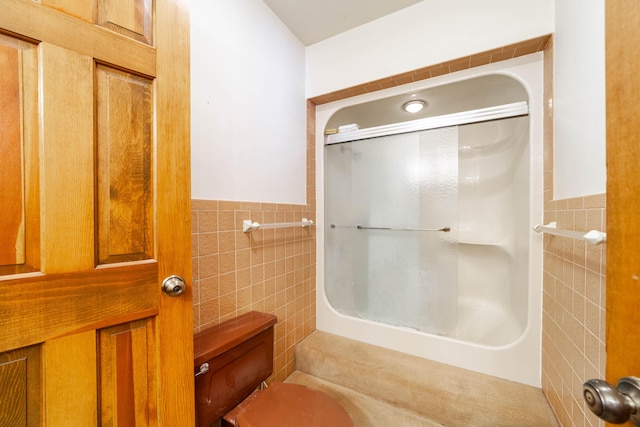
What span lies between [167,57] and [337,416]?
53.6 inches

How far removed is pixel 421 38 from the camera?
137 centimetres

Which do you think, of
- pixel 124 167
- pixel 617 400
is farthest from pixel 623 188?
pixel 124 167

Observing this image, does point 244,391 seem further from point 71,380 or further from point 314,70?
point 314,70

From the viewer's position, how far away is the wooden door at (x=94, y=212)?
0.48 m

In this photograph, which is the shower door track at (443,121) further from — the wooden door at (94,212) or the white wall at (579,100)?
the wooden door at (94,212)

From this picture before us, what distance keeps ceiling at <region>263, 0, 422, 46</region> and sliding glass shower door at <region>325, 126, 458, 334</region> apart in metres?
0.75

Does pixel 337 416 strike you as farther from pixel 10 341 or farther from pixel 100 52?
pixel 100 52

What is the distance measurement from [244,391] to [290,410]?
0.85 ft

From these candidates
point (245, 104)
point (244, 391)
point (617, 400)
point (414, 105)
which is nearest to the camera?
point (617, 400)

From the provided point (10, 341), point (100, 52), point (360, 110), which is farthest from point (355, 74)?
point (10, 341)

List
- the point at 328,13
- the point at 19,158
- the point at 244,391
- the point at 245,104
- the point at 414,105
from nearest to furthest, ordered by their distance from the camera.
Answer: the point at 19,158 < the point at 244,391 < the point at 245,104 < the point at 328,13 < the point at 414,105

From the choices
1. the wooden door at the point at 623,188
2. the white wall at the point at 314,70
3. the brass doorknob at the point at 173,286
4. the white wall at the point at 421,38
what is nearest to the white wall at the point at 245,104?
the white wall at the point at 314,70

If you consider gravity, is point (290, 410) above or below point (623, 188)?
below

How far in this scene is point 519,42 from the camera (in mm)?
1168
